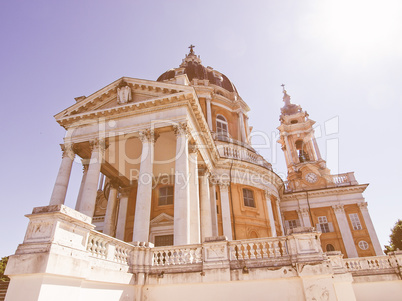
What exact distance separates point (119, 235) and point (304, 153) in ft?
79.8

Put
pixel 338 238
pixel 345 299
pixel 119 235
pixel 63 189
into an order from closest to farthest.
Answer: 1. pixel 345 299
2. pixel 63 189
3. pixel 119 235
4. pixel 338 238

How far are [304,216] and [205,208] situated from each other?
45.3 ft

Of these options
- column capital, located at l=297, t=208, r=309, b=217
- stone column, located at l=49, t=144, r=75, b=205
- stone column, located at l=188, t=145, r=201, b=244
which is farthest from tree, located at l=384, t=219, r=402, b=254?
stone column, located at l=49, t=144, r=75, b=205

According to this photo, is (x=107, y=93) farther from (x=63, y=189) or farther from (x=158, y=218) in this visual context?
(x=158, y=218)

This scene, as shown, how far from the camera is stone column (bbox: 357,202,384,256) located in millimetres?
22256

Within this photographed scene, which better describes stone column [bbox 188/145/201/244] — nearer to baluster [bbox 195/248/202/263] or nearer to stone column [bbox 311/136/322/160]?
baluster [bbox 195/248/202/263]

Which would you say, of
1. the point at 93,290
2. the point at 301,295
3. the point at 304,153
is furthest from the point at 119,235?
the point at 304,153

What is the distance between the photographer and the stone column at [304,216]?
24853 mm

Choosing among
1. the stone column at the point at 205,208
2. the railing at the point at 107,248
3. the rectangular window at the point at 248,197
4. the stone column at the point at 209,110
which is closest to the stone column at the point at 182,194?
the railing at the point at 107,248

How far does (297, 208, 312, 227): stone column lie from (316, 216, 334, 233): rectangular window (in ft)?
3.04

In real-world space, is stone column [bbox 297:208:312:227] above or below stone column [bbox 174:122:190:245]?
above

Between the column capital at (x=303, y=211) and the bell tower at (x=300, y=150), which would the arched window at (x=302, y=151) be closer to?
the bell tower at (x=300, y=150)

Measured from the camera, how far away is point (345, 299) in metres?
10.3

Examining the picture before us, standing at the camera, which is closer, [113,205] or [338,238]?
[113,205]
